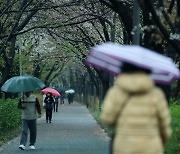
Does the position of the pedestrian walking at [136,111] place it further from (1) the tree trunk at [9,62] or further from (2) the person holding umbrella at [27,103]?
(1) the tree trunk at [9,62]

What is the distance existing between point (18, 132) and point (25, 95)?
8257 mm

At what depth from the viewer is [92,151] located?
17.2 meters

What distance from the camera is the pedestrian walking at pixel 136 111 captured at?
669cm

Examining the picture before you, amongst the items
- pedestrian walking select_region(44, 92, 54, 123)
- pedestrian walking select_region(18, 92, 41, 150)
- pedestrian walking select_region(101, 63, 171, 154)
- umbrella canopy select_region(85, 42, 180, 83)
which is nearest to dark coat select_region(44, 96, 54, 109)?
pedestrian walking select_region(44, 92, 54, 123)

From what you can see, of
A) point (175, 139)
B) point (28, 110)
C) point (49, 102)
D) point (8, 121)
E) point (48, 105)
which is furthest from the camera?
point (48, 105)

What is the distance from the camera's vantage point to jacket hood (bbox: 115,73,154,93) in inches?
263

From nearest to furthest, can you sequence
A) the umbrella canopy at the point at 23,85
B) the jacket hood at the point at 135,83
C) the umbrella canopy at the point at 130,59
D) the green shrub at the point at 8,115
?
the jacket hood at the point at 135,83 < the umbrella canopy at the point at 130,59 < the umbrella canopy at the point at 23,85 < the green shrub at the point at 8,115

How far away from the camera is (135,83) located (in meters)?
6.66

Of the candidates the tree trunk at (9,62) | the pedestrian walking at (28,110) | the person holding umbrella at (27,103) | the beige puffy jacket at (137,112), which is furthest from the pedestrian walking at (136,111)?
the tree trunk at (9,62)

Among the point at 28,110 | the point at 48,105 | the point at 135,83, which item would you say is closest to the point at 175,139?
the point at 135,83

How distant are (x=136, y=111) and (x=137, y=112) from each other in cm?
2

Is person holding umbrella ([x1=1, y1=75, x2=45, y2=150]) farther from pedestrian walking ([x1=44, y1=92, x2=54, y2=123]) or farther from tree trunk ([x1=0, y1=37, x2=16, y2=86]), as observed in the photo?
pedestrian walking ([x1=44, y1=92, x2=54, y2=123])

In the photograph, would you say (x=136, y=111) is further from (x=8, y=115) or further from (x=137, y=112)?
(x=8, y=115)

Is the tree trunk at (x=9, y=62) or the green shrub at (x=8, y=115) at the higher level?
the tree trunk at (x=9, y=62)
